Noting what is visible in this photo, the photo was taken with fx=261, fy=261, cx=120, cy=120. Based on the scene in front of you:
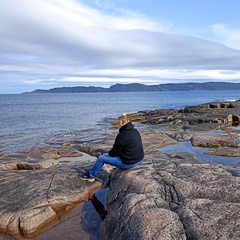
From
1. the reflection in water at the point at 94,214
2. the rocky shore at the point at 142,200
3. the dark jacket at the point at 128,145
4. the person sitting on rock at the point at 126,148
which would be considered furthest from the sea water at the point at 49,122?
the dark jacket at the point at 128,145

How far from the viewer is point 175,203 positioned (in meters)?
7.36

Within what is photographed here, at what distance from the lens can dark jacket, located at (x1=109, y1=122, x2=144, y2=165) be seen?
9.95 m

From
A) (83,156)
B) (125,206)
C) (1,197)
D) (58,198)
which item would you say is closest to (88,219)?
(58,198)

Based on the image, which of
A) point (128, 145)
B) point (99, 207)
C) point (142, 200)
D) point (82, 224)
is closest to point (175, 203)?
point (142, 200)

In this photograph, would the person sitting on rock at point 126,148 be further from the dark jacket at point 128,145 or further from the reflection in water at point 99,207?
the reflection in water at point 99,207

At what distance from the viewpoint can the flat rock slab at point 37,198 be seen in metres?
8.57

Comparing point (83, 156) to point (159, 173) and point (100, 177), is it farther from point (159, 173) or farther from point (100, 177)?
point (159, 173)

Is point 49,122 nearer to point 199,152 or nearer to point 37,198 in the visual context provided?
point 199,152

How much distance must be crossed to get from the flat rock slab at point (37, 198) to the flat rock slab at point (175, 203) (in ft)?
5.38

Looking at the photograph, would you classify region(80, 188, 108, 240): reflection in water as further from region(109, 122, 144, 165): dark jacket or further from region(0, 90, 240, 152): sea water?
region(0, 90, 240, 152): sea water

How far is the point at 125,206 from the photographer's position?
24.6 ft

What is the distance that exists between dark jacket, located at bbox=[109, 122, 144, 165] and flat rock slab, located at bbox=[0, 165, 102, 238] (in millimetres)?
2138

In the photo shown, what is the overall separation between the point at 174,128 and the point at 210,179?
22679 mm

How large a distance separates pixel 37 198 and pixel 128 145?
3.86m
